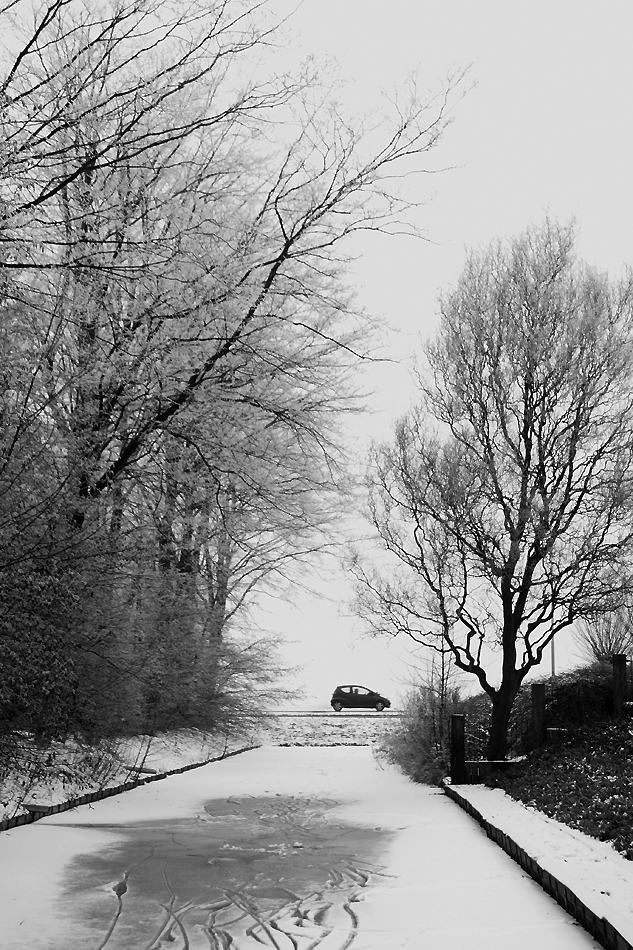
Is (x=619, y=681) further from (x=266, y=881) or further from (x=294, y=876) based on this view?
(x=266, y=881)

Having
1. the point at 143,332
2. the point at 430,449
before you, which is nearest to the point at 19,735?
the point at 143,332

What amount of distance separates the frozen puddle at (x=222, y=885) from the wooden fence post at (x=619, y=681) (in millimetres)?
5321

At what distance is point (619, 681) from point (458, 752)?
2576mm

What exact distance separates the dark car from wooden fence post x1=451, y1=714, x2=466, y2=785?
21.4m

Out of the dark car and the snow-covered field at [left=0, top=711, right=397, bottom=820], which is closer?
the snow-covered field at [left=0, top=711, right=397, bottom=820]

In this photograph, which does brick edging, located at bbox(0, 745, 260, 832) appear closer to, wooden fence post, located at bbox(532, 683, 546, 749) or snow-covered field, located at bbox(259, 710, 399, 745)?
snow-covered field, located at bbox(259, 710, 399, 745)

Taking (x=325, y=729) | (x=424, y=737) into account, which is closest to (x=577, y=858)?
(x=424, y=737)

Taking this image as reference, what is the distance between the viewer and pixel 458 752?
13.2 metres

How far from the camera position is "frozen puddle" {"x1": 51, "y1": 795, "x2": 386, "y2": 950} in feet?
17.8

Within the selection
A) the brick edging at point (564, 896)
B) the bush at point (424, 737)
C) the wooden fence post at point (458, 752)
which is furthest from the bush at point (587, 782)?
the bush at point (424, 737)

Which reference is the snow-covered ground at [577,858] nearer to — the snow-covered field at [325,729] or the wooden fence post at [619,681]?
the wooden fence post at [619,681]

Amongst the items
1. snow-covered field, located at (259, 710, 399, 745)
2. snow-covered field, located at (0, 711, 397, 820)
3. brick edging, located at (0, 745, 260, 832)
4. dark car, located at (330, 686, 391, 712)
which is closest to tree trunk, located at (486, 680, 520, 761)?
snow-covered field, located at (0, 711, 397, 820)

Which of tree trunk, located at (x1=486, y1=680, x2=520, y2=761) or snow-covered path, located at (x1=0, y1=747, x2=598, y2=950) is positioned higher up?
tree trunk, located at (x1=486, y1=680, x2=520, y2=761)

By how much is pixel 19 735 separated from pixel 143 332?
4256mm
